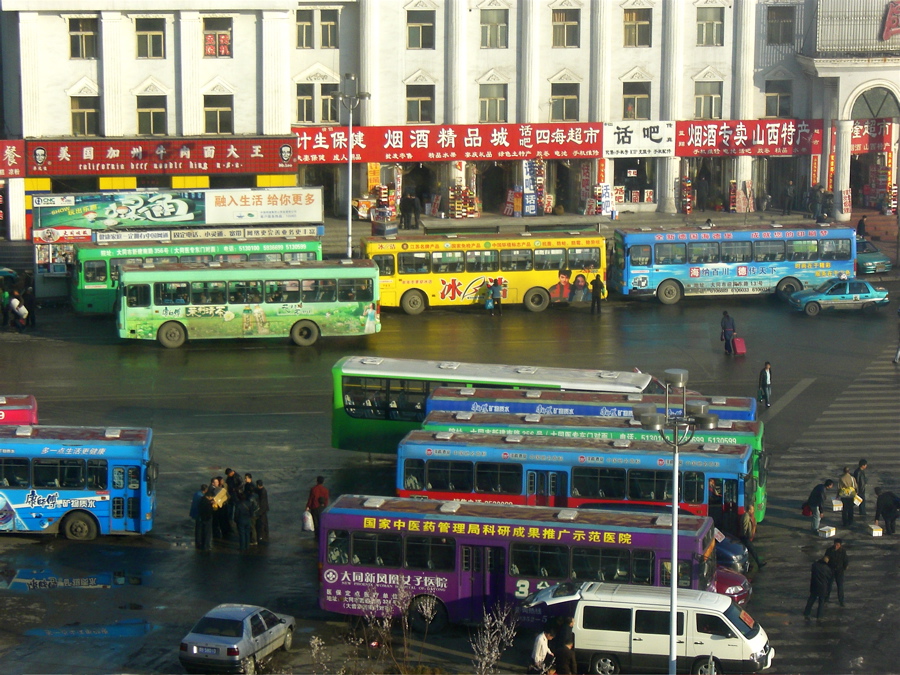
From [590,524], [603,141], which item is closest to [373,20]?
[603,141]

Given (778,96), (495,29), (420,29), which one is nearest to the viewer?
(420,29)

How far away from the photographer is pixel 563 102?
62.0 metres

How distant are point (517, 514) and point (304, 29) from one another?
1634 inches

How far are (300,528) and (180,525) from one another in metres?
2.40

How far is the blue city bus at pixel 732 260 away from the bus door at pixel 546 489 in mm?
23927

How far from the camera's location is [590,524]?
873 inches

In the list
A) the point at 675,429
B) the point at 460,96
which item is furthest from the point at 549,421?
the point at 460,96

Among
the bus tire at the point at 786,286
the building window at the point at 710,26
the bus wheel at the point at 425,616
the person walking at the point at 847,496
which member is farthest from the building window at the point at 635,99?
the bus wheel at the point at 425,616

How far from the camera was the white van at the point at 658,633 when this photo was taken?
1997cm

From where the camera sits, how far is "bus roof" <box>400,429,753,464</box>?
25.6 m

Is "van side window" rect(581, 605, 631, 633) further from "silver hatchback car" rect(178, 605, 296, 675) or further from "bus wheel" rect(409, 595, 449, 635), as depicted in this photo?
"silver hatchback car" rect(178, 605, 296, 675)

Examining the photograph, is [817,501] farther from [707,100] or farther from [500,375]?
[707,100]

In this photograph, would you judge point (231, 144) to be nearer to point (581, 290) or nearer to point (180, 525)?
point (581, 290)

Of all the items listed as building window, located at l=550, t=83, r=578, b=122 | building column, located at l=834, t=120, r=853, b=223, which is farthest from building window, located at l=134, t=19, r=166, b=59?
building column, located at l=834, t=120, r=853, b=223
